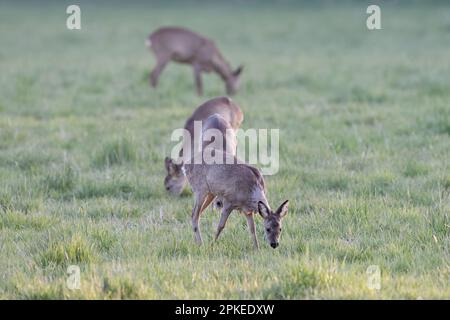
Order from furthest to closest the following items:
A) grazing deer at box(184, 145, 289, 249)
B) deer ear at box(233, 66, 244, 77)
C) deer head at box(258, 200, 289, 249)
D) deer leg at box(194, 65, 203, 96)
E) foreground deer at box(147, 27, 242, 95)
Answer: foreground deer at box(147, 27, 242, 95) → deer ear at box(233, 66, 244, 77) → deer leg at box(194, 65, 203, 96) → grazing deer at box(184, 145, 289, 249) → deer head at box(258, 200, 289, 249)

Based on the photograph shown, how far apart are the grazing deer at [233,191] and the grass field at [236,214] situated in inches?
6.8

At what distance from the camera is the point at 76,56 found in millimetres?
21125

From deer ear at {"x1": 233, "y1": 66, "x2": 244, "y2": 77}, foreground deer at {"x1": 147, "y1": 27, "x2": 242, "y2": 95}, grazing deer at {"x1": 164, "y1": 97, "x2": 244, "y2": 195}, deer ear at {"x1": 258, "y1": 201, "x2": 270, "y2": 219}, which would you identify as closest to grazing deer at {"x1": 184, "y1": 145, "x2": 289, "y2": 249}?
deer ear at {"x1": 258, "y1": 201, "x2": 270, "y2": 219}

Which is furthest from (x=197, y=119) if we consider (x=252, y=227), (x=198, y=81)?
(x=198, y=81)

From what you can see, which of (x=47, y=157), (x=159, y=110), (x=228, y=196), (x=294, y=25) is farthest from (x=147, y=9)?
(x=228, y=196)

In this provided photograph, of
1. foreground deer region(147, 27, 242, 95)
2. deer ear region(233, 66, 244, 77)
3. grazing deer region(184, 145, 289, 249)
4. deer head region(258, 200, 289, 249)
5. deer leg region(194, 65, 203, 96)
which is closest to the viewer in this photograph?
deer head region(258, 200, 289, 249)

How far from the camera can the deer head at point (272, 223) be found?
6008 mm

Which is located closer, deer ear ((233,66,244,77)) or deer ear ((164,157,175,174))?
deer ear ((164,157,175,174))

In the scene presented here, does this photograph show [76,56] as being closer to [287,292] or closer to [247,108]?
[247,108]

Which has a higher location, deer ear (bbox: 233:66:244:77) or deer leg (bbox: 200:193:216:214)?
deer ear (bbox: 233:66:244:77)

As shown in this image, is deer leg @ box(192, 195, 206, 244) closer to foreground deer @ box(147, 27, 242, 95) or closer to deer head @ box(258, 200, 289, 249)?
deer head @ box(258, 200, 289, 249)

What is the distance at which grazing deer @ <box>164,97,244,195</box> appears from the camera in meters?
7.90

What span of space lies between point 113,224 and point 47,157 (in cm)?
252
